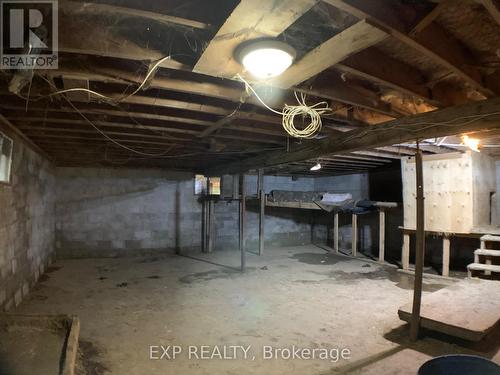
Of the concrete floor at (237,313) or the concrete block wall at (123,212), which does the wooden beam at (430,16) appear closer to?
the concrete floor at (237,313)

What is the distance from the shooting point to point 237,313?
3.69 meters

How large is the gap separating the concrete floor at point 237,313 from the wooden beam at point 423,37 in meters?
2.16

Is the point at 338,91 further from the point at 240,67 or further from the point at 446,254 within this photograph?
the point at 446,254

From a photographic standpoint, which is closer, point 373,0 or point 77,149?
point 373,0

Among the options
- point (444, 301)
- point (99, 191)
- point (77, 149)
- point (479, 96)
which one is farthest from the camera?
point (99, 191)

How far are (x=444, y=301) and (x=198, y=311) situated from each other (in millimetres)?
2614

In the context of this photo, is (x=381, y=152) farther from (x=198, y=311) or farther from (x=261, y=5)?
(x=261, y=5)

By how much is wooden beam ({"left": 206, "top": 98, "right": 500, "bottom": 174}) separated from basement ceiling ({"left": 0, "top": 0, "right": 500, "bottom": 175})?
3.1 inches

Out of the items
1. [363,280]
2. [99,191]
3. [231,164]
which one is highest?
[231,164]

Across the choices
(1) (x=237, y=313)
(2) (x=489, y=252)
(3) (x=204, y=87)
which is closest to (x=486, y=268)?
(2) (x=489, y=252)

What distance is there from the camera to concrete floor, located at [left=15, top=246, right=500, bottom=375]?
263 cm

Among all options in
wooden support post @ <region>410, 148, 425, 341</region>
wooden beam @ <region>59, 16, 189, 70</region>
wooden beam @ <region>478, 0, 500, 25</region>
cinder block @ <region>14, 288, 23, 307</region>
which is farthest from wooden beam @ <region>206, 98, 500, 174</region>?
cinder block @ <region>14, 288, 23, 307</region>

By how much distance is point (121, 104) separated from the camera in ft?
9.10

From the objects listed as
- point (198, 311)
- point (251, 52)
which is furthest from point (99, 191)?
point (251, 52)
